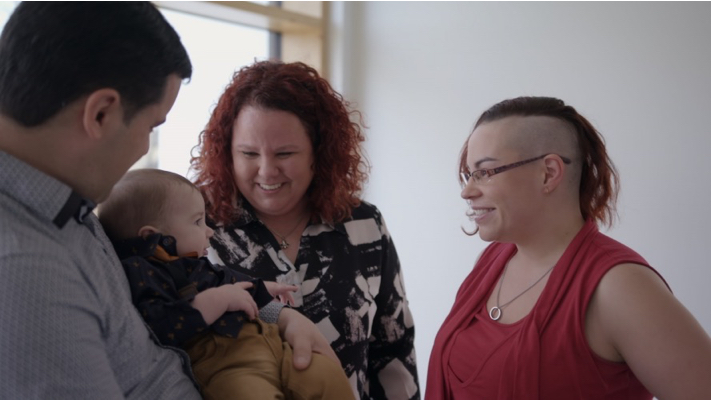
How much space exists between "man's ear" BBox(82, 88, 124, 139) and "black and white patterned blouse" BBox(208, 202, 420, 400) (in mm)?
1132

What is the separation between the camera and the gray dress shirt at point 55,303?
2.95 feet

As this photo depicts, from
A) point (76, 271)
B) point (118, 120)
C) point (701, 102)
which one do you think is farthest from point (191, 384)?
point (701, 102)

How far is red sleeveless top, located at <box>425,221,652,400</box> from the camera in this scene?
5.63ft

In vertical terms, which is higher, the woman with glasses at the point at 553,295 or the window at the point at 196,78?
the window at the point at 196,78

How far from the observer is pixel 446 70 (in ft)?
12.4

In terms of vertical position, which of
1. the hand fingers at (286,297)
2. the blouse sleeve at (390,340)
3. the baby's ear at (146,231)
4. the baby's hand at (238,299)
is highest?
the baby's ear at (146,231)

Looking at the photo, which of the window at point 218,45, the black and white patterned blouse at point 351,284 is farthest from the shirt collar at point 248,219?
the window at point 218,45

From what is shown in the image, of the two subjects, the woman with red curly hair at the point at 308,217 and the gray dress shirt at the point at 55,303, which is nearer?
the gray dress shirt at the point at 55,303

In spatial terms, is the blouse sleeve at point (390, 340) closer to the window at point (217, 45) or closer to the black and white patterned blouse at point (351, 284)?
the black and white patterned blouse at point (351, 284)

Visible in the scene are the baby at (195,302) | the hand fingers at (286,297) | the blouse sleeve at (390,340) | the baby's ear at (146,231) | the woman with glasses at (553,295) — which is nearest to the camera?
the baby at (195,302)

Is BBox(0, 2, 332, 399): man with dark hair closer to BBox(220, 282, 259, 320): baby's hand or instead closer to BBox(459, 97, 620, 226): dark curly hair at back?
BBox(220, 282, 259, 320): baby's hand

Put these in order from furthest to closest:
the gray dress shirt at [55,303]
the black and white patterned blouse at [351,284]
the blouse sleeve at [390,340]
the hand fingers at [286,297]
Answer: the blouse sleeve at [390,340]
the black and white patterned blouse at [351,284]
the hand fingers at [286,297]
the gray dress shirt at [55,303]

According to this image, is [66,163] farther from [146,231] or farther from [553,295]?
[553,295]

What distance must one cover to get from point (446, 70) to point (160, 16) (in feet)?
9.42
